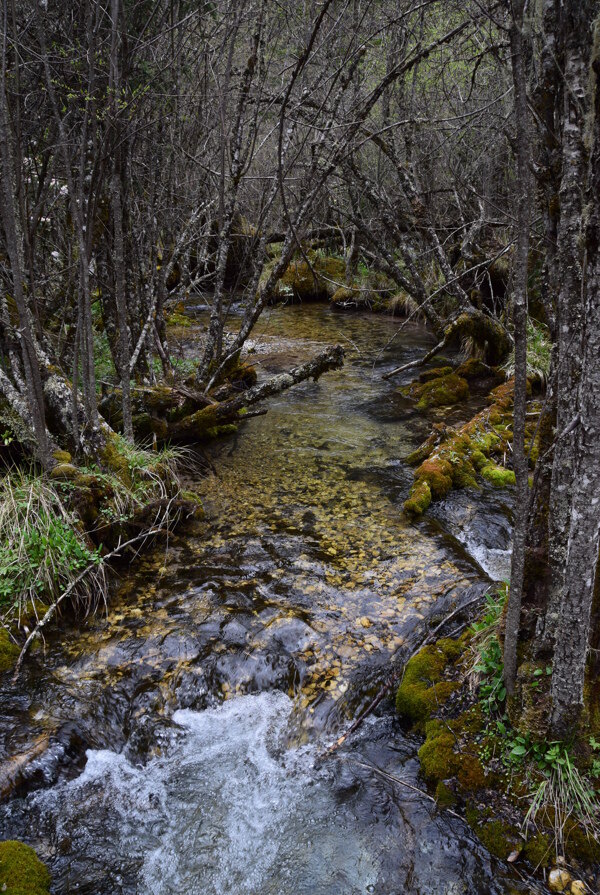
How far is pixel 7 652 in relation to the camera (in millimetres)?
4562

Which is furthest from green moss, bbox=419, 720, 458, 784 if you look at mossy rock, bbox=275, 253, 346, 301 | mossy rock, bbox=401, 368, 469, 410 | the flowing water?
mossy rock, bbox=275, 253, 346, 301

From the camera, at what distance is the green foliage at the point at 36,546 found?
16.1 ft

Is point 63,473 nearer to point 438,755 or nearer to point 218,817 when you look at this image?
point 218,817

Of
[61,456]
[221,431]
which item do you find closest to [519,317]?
[61,456]

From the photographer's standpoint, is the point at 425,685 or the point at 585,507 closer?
the point at 585,507

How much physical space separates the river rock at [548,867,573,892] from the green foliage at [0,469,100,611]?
3.99m

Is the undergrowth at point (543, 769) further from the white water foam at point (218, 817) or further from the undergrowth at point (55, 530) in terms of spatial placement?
the undergrowth at point (55, 530)

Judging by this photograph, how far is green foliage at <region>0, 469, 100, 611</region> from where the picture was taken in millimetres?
4902

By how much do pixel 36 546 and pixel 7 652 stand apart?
3.00 ft

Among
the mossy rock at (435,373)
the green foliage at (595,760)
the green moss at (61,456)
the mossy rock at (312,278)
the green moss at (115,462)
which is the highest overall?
the mossy rock at (312,278)

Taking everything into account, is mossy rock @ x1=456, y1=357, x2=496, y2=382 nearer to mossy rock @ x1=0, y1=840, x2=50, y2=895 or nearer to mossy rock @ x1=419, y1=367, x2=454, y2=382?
mossy rock @ x1=419, y1=367, x2=454, y2=382

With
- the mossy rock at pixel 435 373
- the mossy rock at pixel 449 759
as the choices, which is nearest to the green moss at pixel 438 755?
the mossy rock at pixel 449 759

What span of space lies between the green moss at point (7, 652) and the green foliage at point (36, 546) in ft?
0.94

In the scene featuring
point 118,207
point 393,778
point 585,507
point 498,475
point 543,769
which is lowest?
point 393,778
